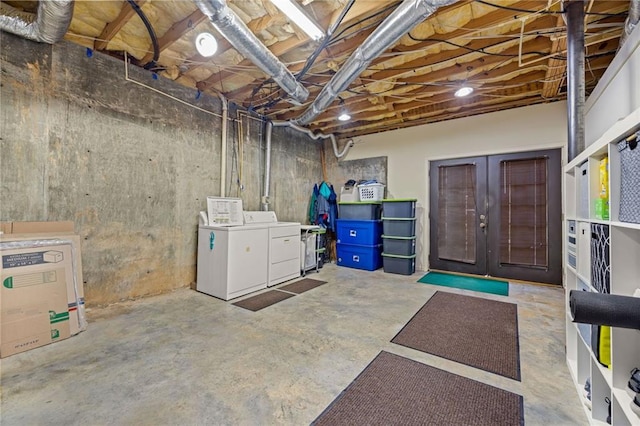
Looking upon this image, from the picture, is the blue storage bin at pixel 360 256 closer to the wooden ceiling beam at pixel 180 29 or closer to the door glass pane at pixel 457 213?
the door glass pane at pixel 457 213

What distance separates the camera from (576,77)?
1982 mm

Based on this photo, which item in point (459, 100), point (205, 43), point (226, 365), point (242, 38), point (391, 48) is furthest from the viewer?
point (459, 100)

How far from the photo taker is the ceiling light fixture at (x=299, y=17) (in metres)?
1.96

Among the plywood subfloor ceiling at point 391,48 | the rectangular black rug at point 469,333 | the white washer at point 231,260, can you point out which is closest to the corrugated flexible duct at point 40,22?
the plywood subfloor ceiling at point 391,48

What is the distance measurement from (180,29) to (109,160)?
162 cm

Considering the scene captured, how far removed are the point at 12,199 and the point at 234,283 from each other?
2194 mm

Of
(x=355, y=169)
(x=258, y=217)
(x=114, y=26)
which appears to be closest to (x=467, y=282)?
(x=355, y=169)

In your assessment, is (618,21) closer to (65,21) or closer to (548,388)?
(548,388)

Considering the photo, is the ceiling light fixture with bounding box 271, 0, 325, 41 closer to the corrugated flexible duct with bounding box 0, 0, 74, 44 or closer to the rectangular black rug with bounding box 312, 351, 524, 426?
the corrugated flexible duct with bounding box 0, 0, 74, 44

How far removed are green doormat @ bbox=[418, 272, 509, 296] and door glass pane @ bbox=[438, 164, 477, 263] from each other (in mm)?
393

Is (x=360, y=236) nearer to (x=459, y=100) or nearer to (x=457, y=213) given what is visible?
(x=457, y=213)

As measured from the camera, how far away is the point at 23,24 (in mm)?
2312

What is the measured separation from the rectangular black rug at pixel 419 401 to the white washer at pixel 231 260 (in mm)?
2063

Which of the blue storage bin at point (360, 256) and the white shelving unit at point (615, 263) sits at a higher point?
Answer: the white shelving unit at point (615, 263)
